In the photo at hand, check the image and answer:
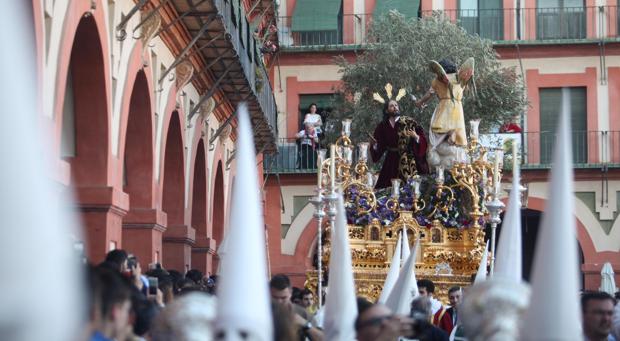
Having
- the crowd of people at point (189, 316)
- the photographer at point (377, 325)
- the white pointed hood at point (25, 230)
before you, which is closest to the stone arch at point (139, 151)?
the crowd of people at point (189, 316)

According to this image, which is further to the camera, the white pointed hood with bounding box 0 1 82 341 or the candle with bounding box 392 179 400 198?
the candle with bounding box 392 179 400 198

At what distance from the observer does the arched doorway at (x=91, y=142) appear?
1602 cm

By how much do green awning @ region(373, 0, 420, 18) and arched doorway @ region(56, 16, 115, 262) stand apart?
24.5 m

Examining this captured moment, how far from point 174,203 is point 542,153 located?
733 inches

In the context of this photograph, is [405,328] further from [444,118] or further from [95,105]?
[444,118]

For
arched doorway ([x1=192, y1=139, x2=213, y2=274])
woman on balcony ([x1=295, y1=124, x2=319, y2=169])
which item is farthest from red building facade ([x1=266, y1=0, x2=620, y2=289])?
arched doorway ([x1=192, y1=139, x2=213, y2=274])

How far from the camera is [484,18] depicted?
41219 mm

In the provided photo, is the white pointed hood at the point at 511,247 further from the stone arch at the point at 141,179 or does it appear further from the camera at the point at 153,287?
the stone arch at the point at 141,179

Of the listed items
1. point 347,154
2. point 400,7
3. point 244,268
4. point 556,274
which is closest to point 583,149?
point 400,7

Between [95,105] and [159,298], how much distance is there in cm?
679

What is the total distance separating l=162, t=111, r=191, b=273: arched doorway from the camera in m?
23.8

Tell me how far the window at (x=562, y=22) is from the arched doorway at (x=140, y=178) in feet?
75.0

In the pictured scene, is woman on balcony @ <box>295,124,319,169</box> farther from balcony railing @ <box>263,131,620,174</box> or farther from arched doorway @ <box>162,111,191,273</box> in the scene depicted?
arched doorway @ <box>162,111,191,273</box>

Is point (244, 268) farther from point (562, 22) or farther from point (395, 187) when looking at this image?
point (562, 22)
